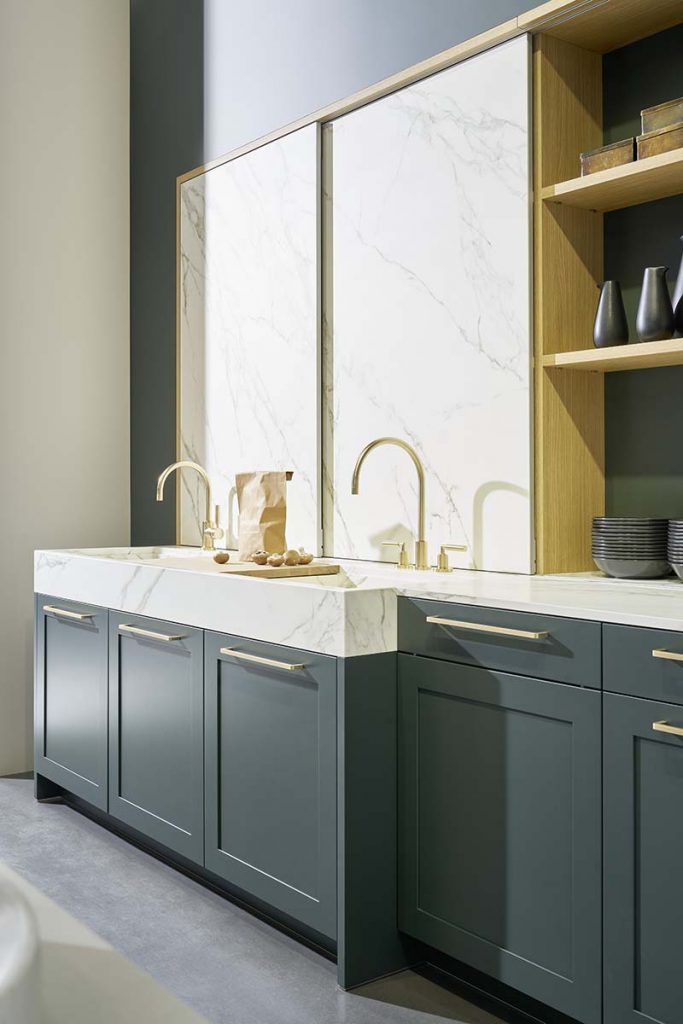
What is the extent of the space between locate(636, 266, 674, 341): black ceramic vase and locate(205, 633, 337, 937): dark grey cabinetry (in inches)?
39.8

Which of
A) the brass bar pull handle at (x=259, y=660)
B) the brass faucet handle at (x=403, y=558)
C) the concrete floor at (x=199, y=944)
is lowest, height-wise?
the concrete floor at (x=199, y=944)

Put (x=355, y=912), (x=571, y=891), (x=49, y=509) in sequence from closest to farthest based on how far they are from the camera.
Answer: (x=571, y=891)
(x=355, y=912)
(x=49, y=509)

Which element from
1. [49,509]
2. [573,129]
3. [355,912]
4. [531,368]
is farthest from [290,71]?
[355,912]

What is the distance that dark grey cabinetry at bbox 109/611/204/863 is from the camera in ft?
9.06

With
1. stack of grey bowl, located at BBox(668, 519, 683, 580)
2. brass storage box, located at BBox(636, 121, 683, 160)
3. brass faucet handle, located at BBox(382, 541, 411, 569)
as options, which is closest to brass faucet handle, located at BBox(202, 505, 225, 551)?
brass faucet handle, located at BBox(382, 541, 411, 569)

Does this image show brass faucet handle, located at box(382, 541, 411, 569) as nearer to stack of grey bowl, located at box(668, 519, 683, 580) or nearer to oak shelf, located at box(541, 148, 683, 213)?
stack of grey bowl, located at box(668, 519, 683, 580)

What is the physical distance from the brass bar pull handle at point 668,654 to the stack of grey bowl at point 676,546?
0.56 meters

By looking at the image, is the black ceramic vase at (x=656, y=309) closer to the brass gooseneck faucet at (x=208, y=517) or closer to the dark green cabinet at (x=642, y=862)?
the dark green cabinet at (x=642, y=862)

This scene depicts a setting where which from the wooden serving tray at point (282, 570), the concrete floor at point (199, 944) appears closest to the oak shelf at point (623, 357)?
the wooden serving tray at point (282, 570)

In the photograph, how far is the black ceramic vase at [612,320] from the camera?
2.43m

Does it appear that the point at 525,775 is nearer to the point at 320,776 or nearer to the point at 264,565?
the point at 320,776

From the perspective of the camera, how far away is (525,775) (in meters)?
2.03

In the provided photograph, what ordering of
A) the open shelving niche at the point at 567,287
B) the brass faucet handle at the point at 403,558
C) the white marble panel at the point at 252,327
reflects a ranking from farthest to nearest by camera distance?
1. the white marble panel at the point at 252,327
2. the brass faucet handle at the point at 403,558
3. the open shelving niche at the point at 567,287

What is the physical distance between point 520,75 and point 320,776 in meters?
1.73
